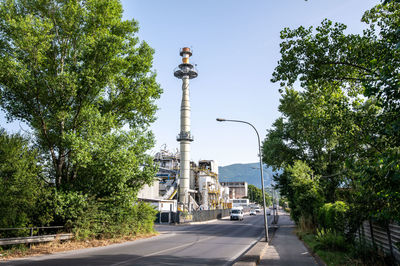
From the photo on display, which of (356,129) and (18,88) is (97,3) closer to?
(18,88)

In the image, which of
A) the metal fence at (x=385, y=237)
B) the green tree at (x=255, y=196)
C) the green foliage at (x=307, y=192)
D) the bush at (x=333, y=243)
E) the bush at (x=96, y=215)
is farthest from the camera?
the green tree at (x=255, y=196)

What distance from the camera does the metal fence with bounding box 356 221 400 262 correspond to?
327 inches

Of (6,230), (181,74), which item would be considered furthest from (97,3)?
(181,74)

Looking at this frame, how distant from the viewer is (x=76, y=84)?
15.3 m

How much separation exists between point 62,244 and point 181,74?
2060 inches

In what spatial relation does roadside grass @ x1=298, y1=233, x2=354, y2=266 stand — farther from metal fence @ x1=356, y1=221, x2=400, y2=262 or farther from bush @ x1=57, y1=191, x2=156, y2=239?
bush @ x1=57, y1=191, x2=156, y2=239

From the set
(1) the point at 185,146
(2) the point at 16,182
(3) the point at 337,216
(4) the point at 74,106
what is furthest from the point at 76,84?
(1) the point at 185,146

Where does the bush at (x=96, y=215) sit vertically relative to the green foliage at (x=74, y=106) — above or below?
below

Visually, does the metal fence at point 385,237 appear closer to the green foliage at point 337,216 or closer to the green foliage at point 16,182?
the green foliage at point 337,216

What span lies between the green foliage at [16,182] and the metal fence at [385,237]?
1501cm

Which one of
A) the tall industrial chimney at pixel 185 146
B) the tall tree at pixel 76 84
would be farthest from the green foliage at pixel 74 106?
the tall industrial chimney at pixel 185 146

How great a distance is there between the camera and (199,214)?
4781cm

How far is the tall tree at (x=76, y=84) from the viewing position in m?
13.9

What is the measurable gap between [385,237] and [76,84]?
16476mm
